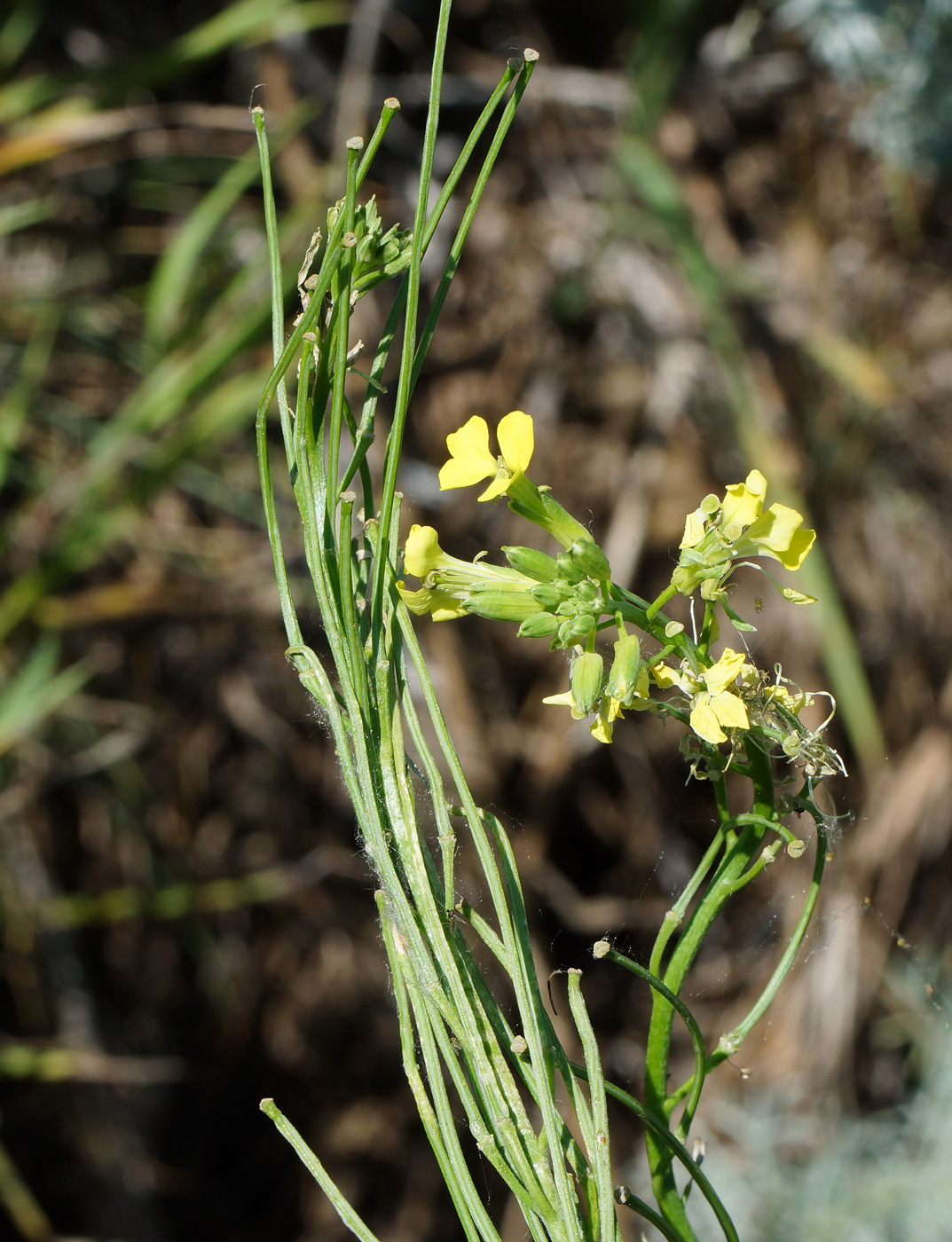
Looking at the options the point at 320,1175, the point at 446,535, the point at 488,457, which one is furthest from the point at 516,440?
the point at 446,535

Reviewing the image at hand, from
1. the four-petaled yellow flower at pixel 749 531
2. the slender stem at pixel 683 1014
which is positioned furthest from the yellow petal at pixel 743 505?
the slender stem at pixel 683 1014

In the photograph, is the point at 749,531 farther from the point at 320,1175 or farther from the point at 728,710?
the point at 320,1175

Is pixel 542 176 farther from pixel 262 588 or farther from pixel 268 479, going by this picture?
pixel 268 479

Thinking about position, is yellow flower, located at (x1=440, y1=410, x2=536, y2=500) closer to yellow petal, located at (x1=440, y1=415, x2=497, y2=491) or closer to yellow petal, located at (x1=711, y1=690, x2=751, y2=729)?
yellow petal, located at (x1=440, y1=415, x2=497, y2=491)

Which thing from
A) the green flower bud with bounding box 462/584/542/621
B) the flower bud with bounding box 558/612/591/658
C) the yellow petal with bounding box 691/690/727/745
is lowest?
the yellow petal with bounding box 691/690/727/745

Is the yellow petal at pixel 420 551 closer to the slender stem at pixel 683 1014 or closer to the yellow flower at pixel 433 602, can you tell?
the yellow flower at pixel 433 602

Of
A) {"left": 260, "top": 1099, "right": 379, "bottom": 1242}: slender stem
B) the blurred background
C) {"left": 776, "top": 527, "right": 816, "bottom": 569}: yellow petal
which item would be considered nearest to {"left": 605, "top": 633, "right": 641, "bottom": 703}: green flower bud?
{"left": 776, "top": 527, "right": 816, "bottom": 569}: yellow petal
